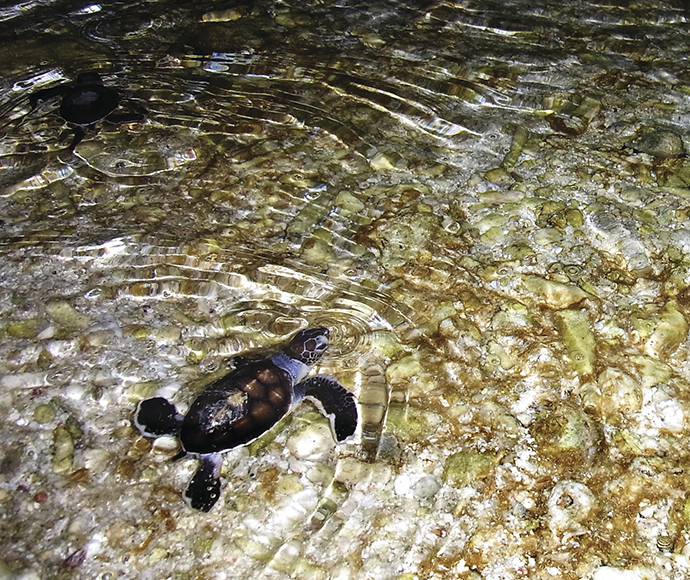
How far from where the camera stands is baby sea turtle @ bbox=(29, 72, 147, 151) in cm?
390

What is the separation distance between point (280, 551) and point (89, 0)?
484 cm

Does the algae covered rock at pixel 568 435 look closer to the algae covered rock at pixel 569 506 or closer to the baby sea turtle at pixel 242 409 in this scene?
the algae covered rock at pixel 569 506

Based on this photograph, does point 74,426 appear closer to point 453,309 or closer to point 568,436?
point 453,309

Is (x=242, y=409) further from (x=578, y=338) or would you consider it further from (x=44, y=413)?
(x=578, y=338)

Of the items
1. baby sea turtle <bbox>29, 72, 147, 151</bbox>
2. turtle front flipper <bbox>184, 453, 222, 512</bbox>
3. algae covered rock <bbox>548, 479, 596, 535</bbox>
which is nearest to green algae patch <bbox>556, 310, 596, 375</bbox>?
algae covered rock <bbox>548, 479, 596, 535</bbox>

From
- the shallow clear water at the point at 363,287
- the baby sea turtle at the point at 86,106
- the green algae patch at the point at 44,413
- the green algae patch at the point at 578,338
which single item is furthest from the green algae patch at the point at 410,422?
the baby sea turtle at the point at 86,106

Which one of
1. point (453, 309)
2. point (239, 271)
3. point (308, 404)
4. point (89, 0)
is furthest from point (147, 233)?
point (89, 0)

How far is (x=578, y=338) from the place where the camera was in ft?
8.95

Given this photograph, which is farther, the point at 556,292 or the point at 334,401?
the point at 556,292

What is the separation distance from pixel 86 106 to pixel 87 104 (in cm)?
2

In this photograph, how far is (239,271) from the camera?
3068 millimetres

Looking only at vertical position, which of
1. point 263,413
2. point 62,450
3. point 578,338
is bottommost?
point 62,450

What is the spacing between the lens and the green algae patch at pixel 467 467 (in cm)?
231

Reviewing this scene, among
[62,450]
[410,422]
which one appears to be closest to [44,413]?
[62,450]
